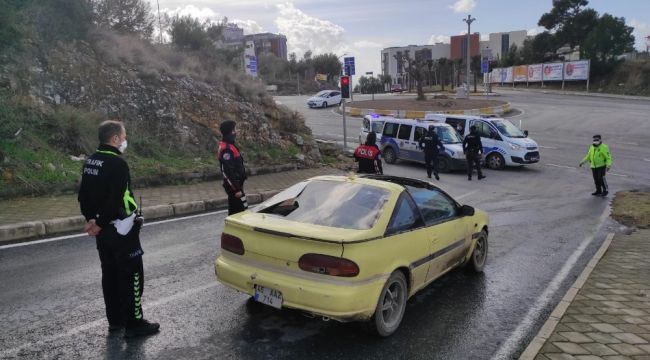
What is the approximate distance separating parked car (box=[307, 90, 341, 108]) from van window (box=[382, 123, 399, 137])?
23639mm

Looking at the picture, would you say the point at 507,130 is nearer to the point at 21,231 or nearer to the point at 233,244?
the point at 21,231

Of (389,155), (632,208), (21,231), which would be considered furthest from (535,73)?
(21,231)

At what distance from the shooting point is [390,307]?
4.92m

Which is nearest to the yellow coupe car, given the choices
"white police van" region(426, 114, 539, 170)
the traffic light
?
"white police van" region(426, 114, 539, 170)

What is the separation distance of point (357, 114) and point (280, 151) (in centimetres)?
2108

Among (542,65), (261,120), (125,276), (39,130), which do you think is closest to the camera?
(125,276)

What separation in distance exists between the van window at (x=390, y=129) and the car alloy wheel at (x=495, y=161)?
3.61 metres

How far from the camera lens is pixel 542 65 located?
59.1 meters

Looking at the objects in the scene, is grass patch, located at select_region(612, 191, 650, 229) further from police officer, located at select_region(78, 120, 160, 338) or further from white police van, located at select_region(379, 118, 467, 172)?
police officer, located at select_region(78, 120, 160, 338)

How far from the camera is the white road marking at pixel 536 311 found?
185 inches

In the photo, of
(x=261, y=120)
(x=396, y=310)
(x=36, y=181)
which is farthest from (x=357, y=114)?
(x=396, y=310)

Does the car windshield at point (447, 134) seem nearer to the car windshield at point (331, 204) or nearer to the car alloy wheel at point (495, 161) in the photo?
the car alloy wheel at point (495, 161)

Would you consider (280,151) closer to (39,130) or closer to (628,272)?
(39,130)

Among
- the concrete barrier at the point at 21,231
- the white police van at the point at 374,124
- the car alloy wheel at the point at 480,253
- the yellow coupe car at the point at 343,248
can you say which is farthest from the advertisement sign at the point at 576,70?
the concrete barrier at the point at 21,231
